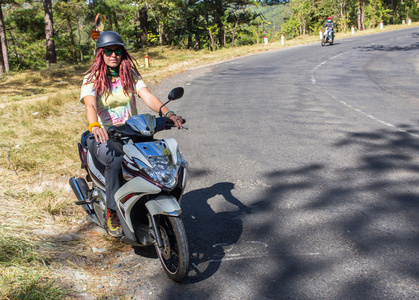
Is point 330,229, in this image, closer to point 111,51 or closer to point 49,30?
point 111,51

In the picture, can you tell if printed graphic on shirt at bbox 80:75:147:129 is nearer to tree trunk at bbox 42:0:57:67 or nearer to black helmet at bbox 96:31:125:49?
black helmet at bbox 96:31:125:49

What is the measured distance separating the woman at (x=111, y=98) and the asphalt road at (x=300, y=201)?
2.77ft

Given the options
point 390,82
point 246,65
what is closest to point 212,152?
point 390,82

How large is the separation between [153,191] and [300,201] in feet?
7.13

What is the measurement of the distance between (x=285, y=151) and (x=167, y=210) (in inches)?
153

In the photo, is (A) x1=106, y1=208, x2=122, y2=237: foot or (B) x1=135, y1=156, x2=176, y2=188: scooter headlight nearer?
(B) x1=135, y1=156, x2=176, y2=188: scooter headlight

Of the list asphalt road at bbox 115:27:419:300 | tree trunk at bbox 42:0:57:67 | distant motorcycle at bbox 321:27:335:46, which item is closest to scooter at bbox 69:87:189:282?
asphalt road at bbox 115:27:419:300

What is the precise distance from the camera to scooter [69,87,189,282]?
308 centimetres

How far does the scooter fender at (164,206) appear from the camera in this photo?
10.0 ft

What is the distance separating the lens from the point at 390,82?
1332cm

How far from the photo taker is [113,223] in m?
3.70

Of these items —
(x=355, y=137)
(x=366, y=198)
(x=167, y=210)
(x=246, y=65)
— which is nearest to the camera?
(x=167, y=210)

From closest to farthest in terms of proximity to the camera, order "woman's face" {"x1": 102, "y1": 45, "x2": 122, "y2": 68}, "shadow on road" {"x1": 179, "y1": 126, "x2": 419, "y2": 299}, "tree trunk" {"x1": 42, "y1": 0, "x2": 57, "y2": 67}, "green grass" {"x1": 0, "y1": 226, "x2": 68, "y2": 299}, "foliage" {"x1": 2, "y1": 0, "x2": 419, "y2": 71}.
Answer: "green grass" {"x1": 0, "y1": 226, "x2": 68, "y2": 299}
"shadow on road" {"x1": 179, "y1": 126, "x2": 419, "y2": 299}
"woman's face" {"x1": 102, "y1": 45, "x2": 122, "y2": 68}
"tree trunk" {"x1": 42, "y1": 0, "x2": 57, "y2": 67}
"foliage" {"x1": 2, "y1": 0, "x2": 419, "y2": 71}

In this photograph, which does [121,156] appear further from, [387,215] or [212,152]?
[212,152]
